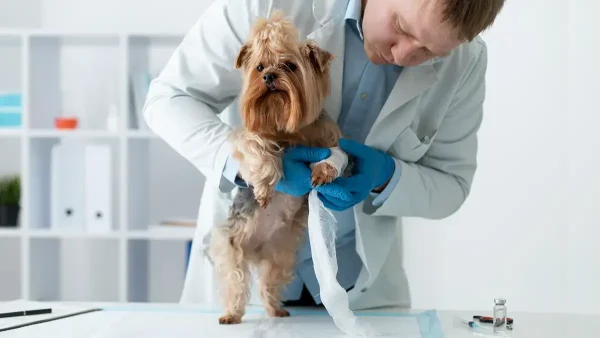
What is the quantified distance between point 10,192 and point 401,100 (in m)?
2.79


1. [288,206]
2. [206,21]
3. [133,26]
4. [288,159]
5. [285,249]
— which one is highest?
[133,26]

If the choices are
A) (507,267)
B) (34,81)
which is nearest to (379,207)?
(507,267)

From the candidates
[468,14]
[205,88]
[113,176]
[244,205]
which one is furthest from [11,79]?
[468,14]

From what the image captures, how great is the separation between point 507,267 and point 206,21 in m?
1.68

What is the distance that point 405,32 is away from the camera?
1581mm

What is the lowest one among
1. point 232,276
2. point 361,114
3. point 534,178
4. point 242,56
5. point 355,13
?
point 232,276

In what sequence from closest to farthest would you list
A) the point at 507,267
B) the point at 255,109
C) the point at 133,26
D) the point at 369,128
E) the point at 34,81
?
1. the point at 255,109
2. the point at 369,128
3. the point at 507,267
4. the point at 34,81
5. the point at 133,26

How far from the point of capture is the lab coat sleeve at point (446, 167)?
5.94ft

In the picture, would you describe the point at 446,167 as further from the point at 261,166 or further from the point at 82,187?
the point at 82,187

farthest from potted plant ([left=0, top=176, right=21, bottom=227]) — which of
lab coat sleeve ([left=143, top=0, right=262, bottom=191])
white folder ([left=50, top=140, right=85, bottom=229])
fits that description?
lab coat sleeve ([left=143, top=0, right=262, bottom=191])

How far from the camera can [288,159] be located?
5.34 feet

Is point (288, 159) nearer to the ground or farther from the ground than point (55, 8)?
→ nearer to the ground

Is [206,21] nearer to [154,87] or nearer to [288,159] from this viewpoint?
[154,87]

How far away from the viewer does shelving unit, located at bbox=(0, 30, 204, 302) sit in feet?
12.1
